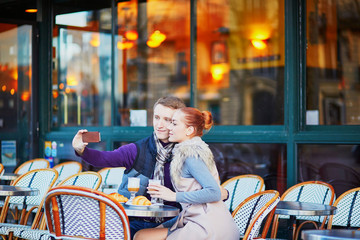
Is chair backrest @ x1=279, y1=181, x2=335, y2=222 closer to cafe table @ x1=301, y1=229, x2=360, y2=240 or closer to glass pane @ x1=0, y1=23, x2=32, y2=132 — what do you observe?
cafe table @ x1=301, y1=229, x2=360, y2=240

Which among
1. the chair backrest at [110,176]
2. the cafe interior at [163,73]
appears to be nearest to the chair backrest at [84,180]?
the chair backrest at [110,176]

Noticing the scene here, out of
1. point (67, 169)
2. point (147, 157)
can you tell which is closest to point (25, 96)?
point (67, 169)

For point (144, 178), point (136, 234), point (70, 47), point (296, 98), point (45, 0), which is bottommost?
point (136, 234)

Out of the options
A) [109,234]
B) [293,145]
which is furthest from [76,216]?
[293,145]

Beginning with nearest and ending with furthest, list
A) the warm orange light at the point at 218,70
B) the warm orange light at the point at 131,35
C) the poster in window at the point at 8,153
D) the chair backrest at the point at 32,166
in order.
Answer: the chair backrest at the point at 32,166 → the warm orange light at the point at 131,35 → the poster in window at the point at 8,153 → the warm orange light at the point at 218,70

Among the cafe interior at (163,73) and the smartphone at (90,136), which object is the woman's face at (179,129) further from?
the cafe interior at (163,73)

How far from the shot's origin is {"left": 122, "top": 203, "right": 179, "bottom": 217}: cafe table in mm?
3396

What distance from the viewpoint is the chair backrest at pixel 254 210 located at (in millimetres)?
3604

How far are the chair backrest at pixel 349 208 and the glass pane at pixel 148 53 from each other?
2924mm

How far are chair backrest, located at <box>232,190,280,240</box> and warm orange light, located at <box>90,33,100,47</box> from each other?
16.2 ft

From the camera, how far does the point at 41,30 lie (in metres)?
8.70

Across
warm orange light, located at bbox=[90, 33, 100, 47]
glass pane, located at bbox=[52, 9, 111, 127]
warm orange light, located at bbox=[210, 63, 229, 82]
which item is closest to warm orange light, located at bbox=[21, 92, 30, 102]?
glass pane, located at bbox=[52, 9, 111, 127]

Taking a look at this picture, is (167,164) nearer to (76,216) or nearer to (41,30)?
(76,216)

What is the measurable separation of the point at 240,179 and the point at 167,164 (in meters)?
1.72
